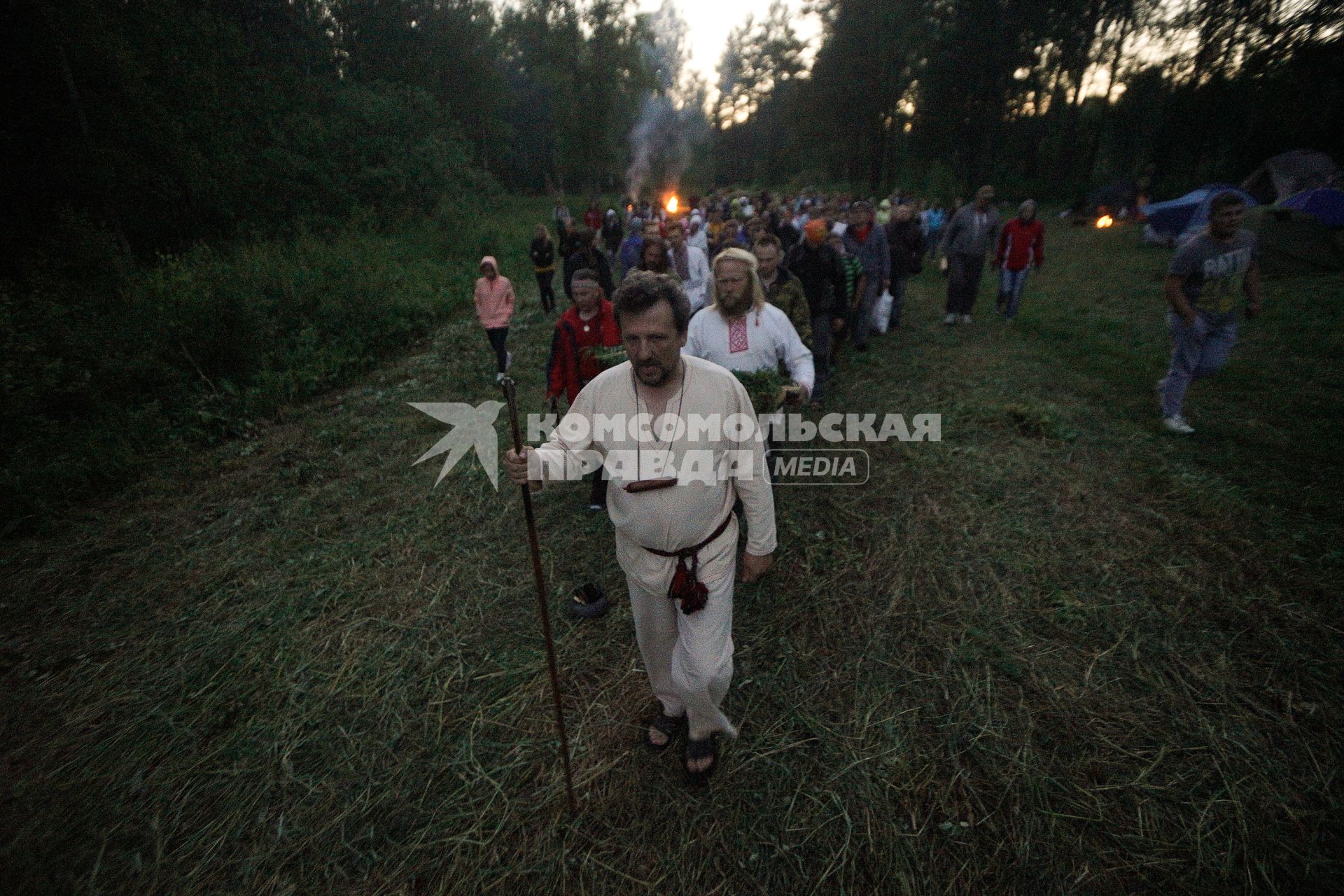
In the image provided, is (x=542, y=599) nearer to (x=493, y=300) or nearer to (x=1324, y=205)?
(x=493, y=300)

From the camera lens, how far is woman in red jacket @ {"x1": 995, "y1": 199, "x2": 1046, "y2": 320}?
9.42 m

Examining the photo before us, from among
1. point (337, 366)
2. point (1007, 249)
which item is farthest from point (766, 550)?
point (1007, 249)

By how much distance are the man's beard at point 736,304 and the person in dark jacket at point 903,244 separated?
22.0ft

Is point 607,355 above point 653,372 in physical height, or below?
below

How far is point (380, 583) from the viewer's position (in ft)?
14.4

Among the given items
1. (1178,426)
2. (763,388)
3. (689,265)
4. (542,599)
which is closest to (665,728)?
(542,599)

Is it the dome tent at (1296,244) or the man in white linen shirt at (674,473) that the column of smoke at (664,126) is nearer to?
the dome tent at (1296,244)

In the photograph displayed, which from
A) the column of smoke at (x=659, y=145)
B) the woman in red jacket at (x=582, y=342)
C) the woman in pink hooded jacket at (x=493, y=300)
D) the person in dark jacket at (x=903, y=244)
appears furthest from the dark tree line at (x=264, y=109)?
the person in dark jacket at (x=903, y=244)

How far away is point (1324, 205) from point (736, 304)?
1757cm

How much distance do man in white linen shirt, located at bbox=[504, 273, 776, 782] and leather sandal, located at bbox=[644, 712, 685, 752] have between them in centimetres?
47

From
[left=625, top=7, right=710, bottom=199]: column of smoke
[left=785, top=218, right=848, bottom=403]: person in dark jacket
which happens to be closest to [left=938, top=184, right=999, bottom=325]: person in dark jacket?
[left=785, top=218, right=848, bottom=403]: person in dark jacket

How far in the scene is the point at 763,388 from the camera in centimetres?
389

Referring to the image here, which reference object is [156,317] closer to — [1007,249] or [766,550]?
[766,550]

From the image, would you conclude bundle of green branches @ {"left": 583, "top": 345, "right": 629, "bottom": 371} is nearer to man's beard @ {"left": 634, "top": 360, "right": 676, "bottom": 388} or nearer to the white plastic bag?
man's beard @ {"left": 634, "top": 360, "right": 676, "bottom": 388}
